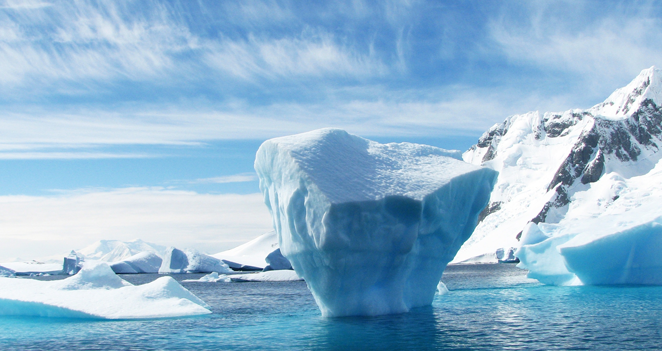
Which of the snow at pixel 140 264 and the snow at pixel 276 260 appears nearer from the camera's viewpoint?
the snow at pixel 276 260

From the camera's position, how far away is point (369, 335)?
12992 millimetres

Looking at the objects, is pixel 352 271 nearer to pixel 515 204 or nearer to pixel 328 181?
pixel 328 181

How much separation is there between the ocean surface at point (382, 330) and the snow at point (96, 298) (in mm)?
454

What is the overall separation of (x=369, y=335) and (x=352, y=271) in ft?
8.56

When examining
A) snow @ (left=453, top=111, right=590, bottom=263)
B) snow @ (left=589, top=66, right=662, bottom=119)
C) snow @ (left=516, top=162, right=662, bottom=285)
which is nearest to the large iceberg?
snow @ (left=516, top=162, right=662, bottom=285)

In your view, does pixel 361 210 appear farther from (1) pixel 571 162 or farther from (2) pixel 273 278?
(1) pixel 571 162

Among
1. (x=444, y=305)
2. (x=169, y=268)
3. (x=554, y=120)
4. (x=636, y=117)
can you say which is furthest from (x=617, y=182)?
(x=444, y=305)

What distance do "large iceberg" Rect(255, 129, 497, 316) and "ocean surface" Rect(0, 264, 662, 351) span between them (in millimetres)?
1049

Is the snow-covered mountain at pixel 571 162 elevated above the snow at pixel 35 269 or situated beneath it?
elevated above

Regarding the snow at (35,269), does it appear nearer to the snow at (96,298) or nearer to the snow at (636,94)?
the snow at (96,298)

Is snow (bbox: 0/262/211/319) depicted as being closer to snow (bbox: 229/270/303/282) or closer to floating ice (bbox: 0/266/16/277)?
snow (bbox: 229/270/303/282)

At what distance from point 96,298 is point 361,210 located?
10123 millimetres

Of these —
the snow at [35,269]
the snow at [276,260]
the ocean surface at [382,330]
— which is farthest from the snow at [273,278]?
the snow at [35,269]

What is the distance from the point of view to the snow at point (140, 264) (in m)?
72.0
